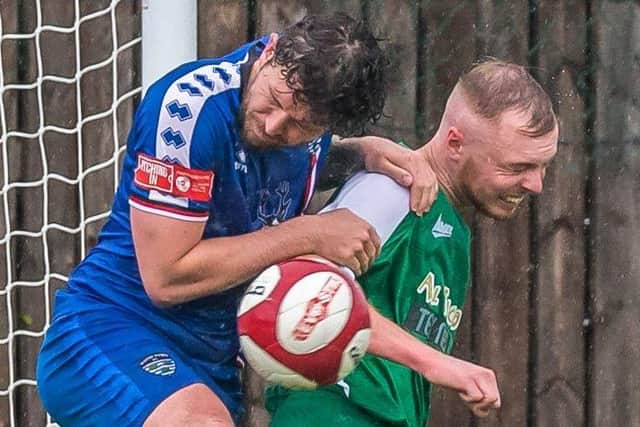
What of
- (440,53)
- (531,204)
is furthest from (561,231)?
(440,53)

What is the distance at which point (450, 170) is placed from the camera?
13.5ft

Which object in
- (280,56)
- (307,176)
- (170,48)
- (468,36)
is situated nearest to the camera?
(280,56)

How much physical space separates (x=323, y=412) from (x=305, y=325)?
0.40 m

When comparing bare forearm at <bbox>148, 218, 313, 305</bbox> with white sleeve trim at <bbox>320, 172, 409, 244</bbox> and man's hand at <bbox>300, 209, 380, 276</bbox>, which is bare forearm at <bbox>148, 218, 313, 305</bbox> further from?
white sleeve trim at <bbox>320, 172, 409, 244</bbox>

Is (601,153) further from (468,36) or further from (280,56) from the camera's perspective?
(280,56)

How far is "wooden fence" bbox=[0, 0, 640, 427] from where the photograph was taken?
524 cm

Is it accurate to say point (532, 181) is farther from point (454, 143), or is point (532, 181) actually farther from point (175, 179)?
point (175, 179)

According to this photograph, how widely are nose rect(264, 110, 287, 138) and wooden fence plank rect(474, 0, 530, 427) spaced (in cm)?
176

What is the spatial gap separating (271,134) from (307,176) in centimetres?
42

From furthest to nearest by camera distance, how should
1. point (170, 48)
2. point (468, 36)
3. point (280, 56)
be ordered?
point (468, 36) → point (170, 48) → point (280, 56)

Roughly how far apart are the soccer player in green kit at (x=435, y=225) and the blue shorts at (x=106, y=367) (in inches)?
14.2

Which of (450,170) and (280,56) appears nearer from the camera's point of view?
(280,56)

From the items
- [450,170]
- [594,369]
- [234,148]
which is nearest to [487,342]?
[594,369]

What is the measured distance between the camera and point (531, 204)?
17.5 feet
